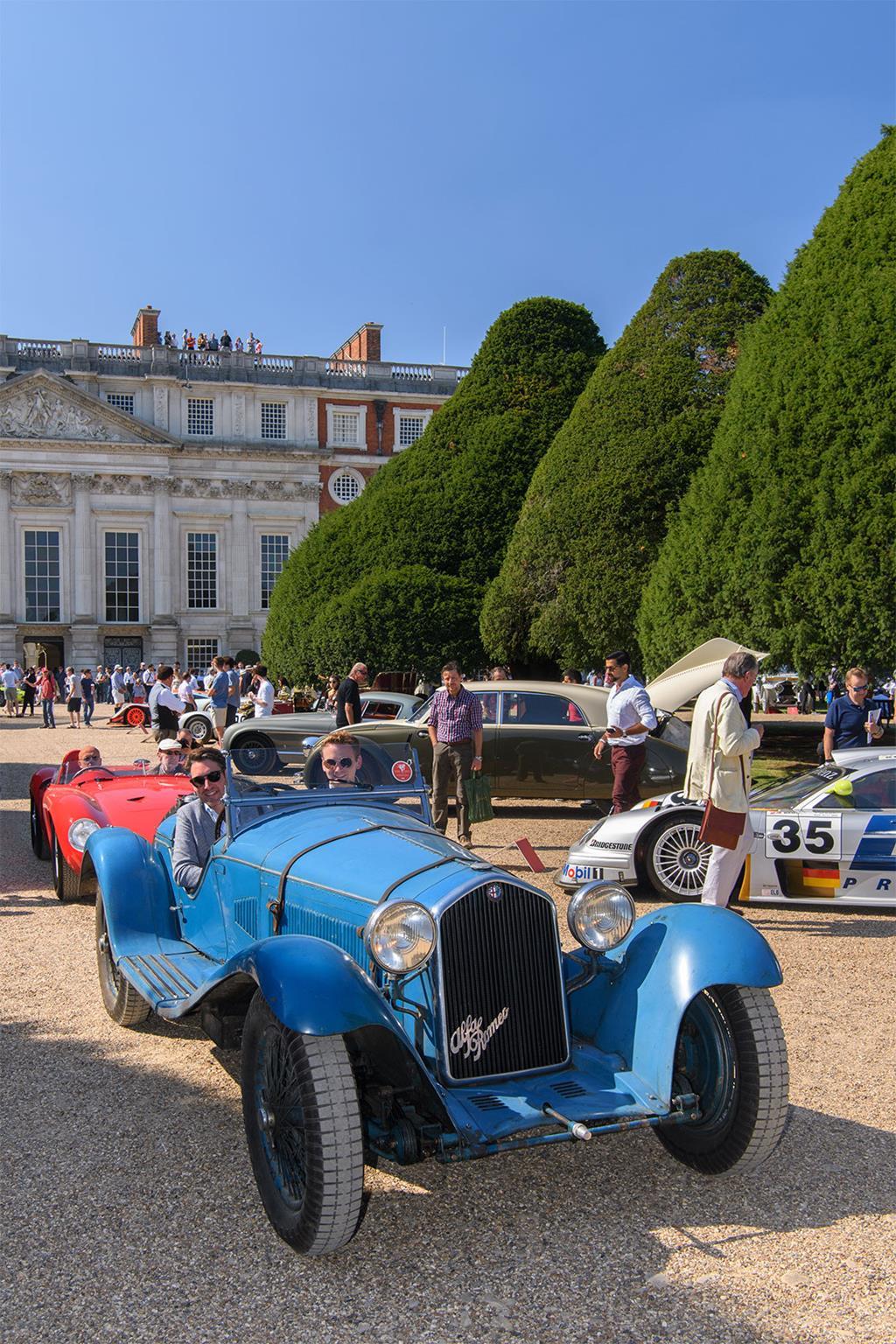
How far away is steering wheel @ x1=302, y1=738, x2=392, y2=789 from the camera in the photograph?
5953mm

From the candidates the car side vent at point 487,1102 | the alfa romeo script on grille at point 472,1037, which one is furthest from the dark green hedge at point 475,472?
the car side vent at point 487,1102

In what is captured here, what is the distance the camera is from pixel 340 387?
5462 centimetres

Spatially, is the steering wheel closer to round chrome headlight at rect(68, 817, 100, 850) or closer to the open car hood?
round chrome headlight at rect(68, 817, 100, 850)

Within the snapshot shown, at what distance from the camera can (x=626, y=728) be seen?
9.95 meters

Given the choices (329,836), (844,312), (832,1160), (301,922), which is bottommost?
(832,1160)

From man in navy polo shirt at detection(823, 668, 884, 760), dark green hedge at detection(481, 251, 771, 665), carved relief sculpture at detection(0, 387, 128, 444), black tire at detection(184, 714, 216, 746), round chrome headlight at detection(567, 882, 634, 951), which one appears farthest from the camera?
carved relief sculpture at detection(0, 387, 128, 444)

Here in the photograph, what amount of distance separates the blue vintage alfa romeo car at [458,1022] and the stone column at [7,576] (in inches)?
1890

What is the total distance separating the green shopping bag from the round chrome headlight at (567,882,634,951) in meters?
5.68

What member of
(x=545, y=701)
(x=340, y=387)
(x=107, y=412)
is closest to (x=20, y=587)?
(x=107, y=412)

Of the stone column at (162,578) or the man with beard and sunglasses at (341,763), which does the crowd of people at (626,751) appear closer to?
the man with beard and sunglasses at (341,763)

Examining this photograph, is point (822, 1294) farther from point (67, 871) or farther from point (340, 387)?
point (340, 387)

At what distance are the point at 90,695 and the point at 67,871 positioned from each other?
2463 cm

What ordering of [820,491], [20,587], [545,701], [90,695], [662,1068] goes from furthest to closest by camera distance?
[20,587] < [90,695] < [820,491] < [545,701] < [662,1068]

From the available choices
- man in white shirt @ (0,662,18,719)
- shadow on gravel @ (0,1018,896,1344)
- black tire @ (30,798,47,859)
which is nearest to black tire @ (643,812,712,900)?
shadow on gravel @ (0,1018,896,1344)
